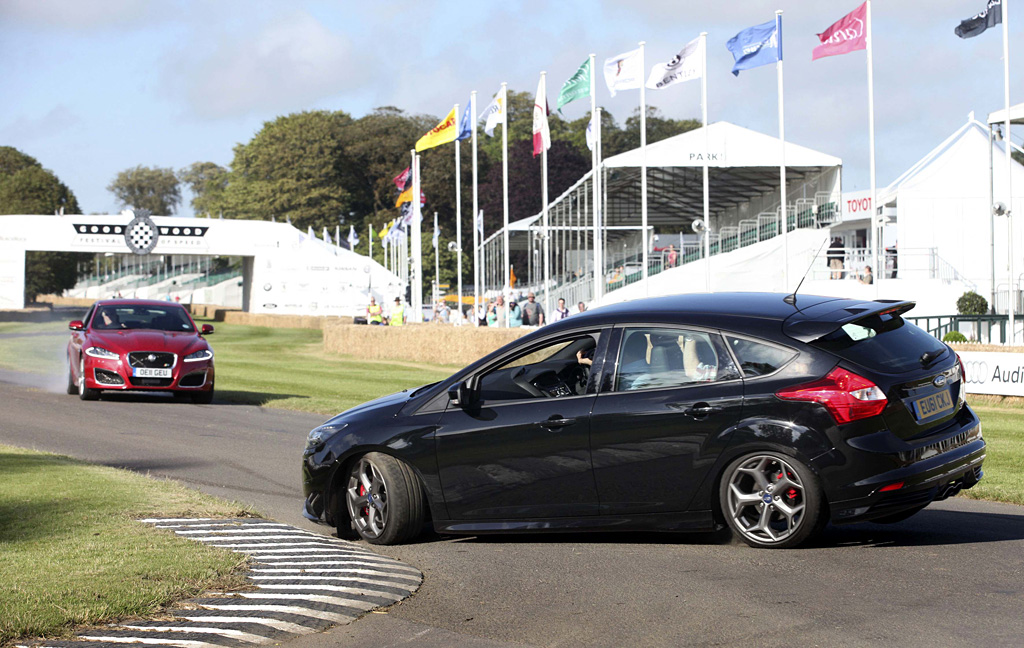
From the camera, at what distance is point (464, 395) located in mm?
7496

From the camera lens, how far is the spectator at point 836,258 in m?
40.3

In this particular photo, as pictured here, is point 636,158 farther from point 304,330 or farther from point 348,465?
point 348,465

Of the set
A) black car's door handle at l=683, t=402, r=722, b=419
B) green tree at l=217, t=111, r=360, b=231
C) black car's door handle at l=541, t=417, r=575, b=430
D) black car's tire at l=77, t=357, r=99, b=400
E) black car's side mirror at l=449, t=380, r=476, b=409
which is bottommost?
black car's tire at l=77, t=357, r=99, b=400

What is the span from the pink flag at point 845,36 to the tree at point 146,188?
143m

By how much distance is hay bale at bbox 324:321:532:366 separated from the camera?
3064cm

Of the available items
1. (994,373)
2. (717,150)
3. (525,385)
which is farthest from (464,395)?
(717,150)

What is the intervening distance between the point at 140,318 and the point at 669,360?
14409 mm

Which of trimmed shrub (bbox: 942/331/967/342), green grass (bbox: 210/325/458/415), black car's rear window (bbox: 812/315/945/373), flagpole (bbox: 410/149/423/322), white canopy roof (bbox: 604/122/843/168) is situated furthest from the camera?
white canopy roof (bbox: 604/122/843/168)

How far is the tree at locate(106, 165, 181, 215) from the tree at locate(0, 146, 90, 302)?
4739cm

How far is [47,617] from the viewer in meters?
5.29

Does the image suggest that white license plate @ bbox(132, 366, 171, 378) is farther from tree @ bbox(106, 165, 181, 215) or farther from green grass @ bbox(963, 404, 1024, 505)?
tree @ bbox(106, 165, 181, 215)

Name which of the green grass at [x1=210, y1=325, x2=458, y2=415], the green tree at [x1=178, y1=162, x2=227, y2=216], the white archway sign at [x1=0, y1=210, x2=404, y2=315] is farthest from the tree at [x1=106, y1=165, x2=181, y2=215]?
the green grass at [x1=210, y1=325, x2=458, y2=415]

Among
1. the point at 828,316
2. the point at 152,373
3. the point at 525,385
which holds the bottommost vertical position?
the point at 152,373

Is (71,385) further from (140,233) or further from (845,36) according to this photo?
(140,233)
